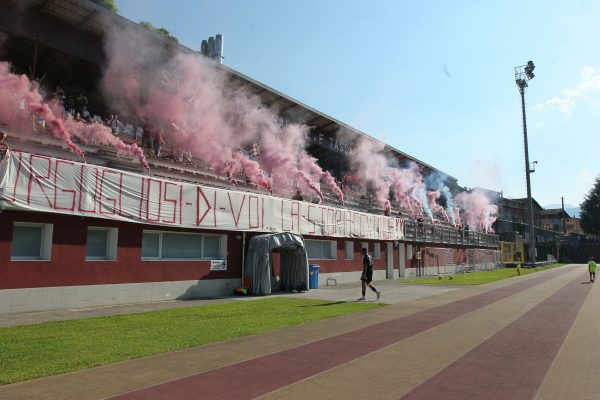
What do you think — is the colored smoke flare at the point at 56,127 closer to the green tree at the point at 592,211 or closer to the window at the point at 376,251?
the window at the point at 376,251

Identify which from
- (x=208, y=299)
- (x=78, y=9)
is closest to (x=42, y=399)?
(x=208, y=299)

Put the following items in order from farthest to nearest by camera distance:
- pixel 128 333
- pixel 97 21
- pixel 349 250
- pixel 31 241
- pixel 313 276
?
pixel 349 250 → pixel 313 276 → pixel 97 21 → pixel 31 241 → pixel 128 333

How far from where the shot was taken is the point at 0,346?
7.95 meters

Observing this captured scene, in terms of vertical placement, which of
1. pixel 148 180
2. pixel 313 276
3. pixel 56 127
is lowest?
pixel 313 276

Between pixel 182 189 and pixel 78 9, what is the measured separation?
36.0 feet

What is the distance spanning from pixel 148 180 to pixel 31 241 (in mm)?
4139

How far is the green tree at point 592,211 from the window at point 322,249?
263 ft

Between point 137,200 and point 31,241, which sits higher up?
point 137,200

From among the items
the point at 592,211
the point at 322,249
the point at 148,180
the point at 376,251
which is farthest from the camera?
the point at 592,211

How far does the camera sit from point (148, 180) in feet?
50.4

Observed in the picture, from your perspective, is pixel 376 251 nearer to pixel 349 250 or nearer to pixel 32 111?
pixel 349 250

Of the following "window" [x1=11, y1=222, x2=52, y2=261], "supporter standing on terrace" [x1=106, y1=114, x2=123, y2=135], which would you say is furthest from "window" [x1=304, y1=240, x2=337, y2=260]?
"window" [x1=11, y1=222, x2=52, y2=261]

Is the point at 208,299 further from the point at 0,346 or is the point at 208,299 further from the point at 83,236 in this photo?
the point at 0,346

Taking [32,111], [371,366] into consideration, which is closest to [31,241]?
[32,111]
